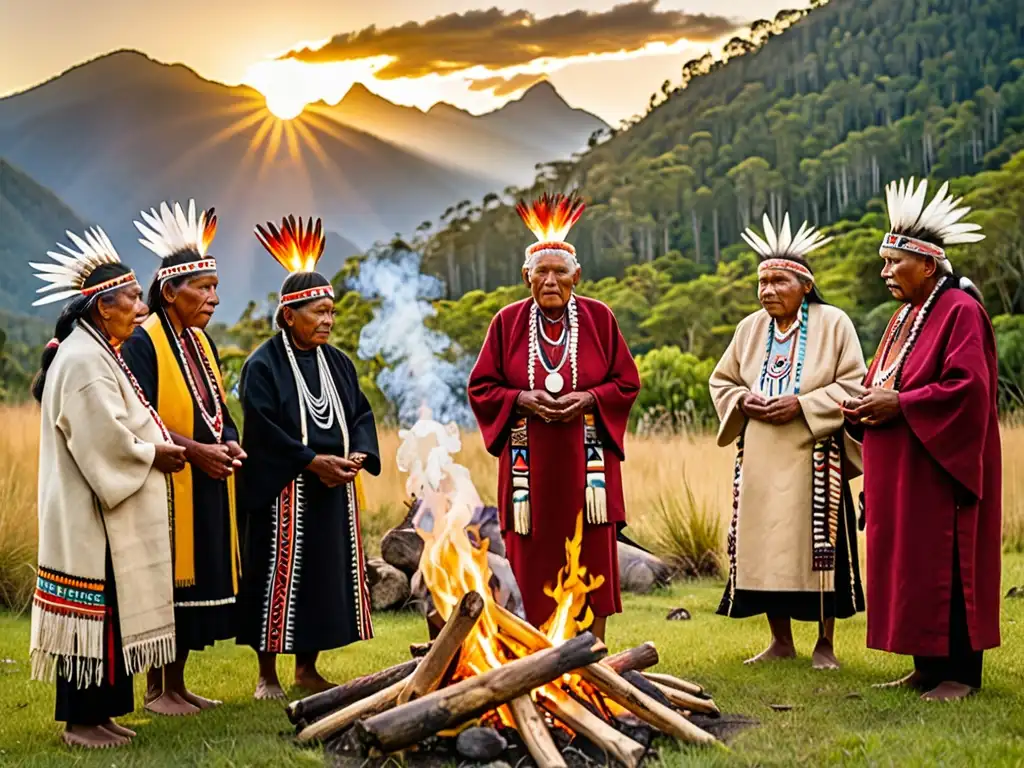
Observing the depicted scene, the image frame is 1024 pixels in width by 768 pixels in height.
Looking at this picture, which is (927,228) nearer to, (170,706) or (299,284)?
(299,284)

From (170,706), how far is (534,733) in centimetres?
200

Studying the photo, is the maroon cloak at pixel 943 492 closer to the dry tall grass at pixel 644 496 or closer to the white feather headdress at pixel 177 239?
the white feather headdress at pixel 177 239

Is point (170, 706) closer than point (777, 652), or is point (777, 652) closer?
point (170, 706)

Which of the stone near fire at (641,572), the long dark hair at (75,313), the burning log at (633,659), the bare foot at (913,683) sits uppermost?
the long dark hair at (75,313)

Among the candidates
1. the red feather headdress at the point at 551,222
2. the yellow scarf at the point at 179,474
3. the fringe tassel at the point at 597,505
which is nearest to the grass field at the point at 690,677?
the yellow scarf at the point at 179,474

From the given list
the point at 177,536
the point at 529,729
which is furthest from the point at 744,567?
the point at 177,536

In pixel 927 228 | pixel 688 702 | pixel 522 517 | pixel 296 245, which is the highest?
pixel 296 245

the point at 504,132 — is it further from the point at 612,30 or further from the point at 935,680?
the point at 935,680

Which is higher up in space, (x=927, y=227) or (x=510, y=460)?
(x=927, y=227)

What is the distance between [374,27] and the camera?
30625 mm

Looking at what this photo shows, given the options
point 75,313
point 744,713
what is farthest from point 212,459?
point 744,713

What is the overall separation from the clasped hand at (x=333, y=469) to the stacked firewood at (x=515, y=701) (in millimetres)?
1072

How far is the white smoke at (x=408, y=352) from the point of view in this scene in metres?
20.7

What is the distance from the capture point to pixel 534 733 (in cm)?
464
